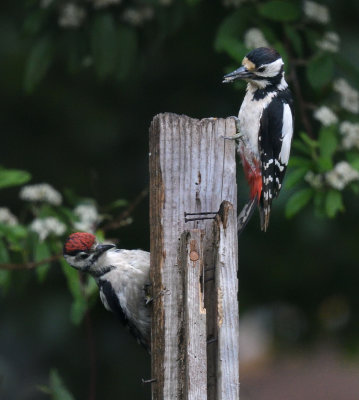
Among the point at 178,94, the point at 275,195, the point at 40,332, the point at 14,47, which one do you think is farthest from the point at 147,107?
the point at 275,195

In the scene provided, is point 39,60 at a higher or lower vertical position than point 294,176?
higher

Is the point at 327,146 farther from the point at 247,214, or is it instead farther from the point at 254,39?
the point at 247,214

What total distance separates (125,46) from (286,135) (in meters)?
1.35

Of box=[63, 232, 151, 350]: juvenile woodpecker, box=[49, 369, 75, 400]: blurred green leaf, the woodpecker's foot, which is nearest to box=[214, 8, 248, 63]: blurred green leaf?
box=[63, 232, 151, 350]: juvenile woodpecker

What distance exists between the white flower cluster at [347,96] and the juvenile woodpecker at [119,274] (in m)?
1.80

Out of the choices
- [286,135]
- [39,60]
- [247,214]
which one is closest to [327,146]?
[286,135]

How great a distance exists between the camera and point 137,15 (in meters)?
5.32

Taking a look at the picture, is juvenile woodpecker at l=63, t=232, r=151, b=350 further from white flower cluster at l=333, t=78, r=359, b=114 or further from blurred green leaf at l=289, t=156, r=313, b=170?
white flower cluster at l=333, t=78, r=359, b=114

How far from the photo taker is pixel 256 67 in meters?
4.16

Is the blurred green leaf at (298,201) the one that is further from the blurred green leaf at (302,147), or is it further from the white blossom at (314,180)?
the blurred green leaf at (302,147)

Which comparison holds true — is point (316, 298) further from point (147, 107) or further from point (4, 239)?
point (4, 239)

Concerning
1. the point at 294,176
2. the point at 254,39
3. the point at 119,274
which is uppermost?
the point at 254,39

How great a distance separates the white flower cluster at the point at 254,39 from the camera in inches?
184

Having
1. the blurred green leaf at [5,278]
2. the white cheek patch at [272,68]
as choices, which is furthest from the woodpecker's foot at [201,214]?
the blurred green leaf at [5,278]
